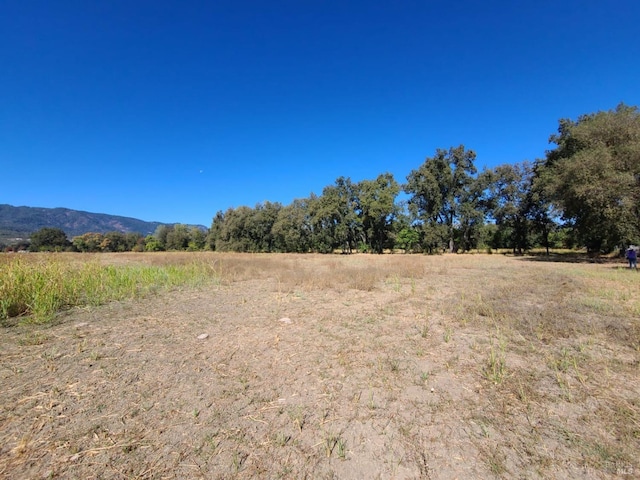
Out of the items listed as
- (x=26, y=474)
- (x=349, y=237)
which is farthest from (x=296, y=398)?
(x=349, y=237)

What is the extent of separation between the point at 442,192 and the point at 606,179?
24744mm

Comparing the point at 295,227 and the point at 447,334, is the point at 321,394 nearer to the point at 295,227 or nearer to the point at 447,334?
the point at 447,334

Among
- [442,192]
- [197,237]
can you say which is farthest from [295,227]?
[197,237]

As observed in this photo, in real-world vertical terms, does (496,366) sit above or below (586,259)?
below

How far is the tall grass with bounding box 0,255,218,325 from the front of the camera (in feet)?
17.9

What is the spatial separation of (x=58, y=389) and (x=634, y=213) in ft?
86.3

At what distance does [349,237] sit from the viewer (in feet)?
157

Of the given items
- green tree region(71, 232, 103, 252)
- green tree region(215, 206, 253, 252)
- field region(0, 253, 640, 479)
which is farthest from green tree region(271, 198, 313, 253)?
green tree region(71, 232, 103, 252)

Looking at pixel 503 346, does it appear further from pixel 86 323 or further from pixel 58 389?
pixel 86 323

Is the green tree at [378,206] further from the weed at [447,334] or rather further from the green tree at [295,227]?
the weed at [447,334]

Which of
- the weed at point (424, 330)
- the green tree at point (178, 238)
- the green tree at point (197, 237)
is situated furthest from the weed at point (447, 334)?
the green tree at point (178, 238)

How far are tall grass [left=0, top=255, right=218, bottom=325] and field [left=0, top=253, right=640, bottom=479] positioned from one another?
332 mm

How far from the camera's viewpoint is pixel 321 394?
113 inches

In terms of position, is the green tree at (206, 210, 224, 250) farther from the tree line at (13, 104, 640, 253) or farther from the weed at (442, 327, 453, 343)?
the weed at (442, 327, 453, 343)
